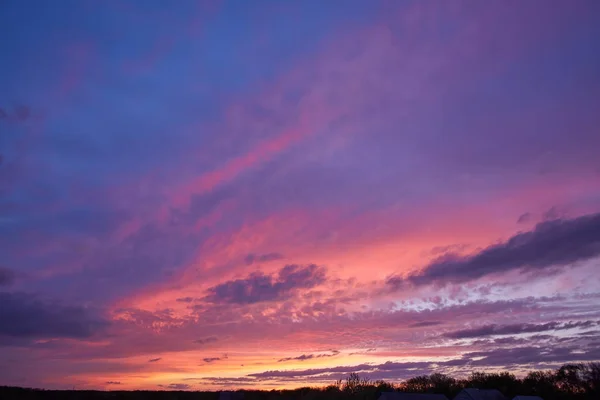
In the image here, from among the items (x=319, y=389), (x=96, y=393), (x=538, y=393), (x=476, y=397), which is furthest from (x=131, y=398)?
(x=538, y=393)

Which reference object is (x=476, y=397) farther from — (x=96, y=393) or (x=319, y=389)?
(x=96, y=393)

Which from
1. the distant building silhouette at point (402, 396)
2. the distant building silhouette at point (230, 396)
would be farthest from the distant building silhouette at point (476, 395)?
the distant building silhouette at point (230, 396)

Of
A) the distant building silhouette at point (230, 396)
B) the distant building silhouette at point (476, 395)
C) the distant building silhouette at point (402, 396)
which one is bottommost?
the distant building silhouette at point (476, 395)

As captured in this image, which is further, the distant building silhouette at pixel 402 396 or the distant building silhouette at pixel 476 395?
the distant building silhouette at pixel 476 395

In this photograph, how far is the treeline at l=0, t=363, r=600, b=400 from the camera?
297ft

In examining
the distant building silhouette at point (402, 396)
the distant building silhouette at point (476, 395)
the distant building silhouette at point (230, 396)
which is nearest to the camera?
the distant building silhouette at point (230, 396)

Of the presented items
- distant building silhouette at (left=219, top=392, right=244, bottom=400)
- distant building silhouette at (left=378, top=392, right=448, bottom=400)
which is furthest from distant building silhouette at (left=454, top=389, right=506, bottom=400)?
distant building silhouette at (left=219, top=392, right=244, bottom=400)

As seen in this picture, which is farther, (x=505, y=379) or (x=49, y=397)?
(x=505, y=379)

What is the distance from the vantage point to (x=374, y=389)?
103 m

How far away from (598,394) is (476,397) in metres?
25.7

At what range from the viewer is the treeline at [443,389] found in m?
90.5

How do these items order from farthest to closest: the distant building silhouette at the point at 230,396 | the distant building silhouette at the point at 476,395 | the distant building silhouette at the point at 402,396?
1. the distant building silhouette at the point at 476,395
2. the distant building silhouette at the point at 402,396
3. the distant building silhouette at the point at 230,396

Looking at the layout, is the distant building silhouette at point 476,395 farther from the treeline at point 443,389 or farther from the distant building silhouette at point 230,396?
the distant building silhouette at point 230,396

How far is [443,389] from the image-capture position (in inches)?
4478
